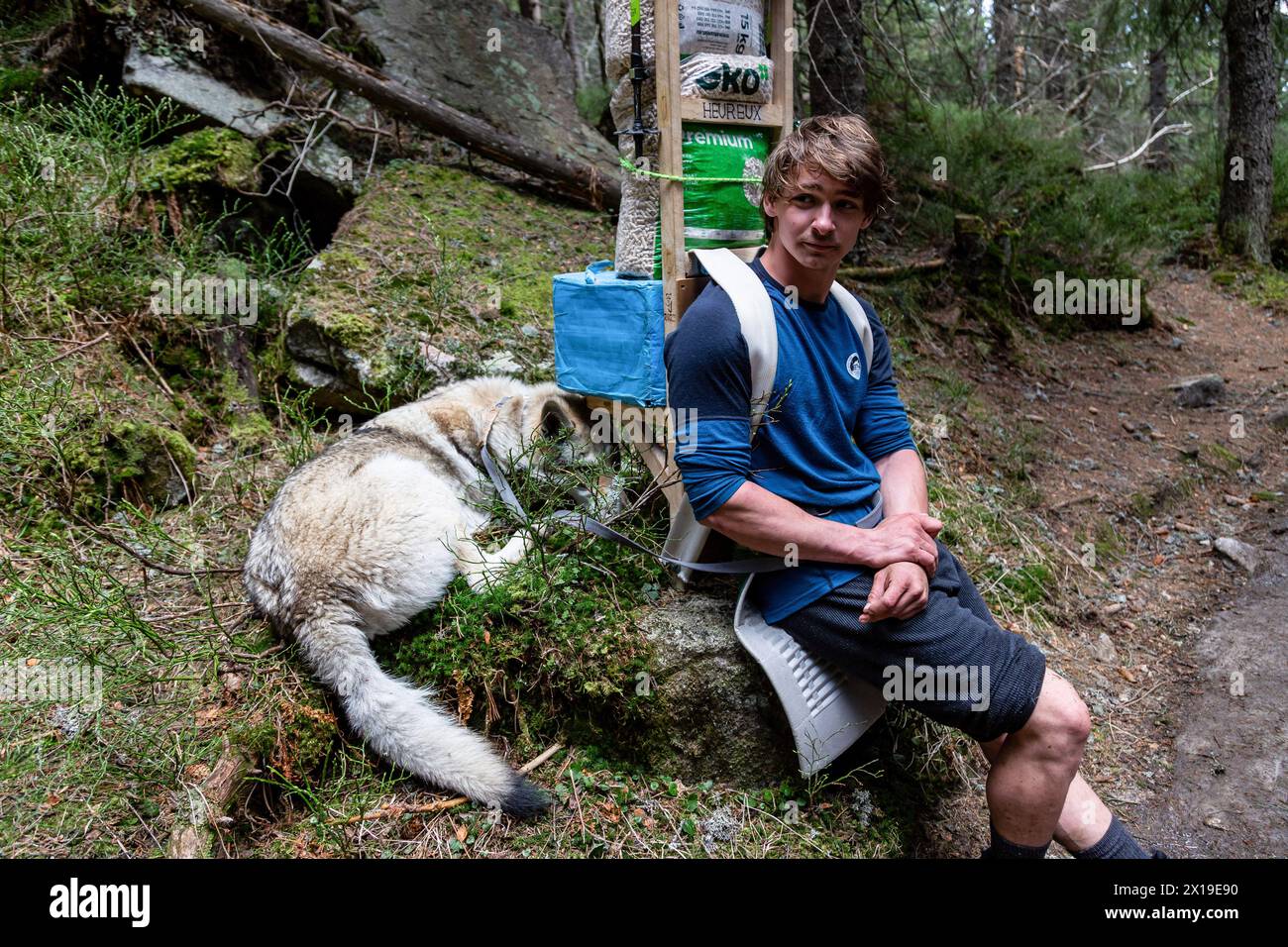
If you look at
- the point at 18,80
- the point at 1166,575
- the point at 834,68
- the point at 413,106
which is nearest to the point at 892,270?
the point at 834,68

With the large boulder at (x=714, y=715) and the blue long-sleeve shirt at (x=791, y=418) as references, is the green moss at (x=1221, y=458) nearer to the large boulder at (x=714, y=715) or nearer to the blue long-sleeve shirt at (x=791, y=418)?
the blue long-sleeve shirt at (x=791, y=418)

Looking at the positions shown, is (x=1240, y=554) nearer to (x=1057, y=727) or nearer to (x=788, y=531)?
(x=1057, y=727)

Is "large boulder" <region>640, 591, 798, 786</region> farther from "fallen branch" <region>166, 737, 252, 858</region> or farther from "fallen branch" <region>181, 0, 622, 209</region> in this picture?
"fallen branch" <region>181, 0, 622, 209</region>

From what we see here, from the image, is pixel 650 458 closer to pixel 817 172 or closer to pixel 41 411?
pixel 817 172

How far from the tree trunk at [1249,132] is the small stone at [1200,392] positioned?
3.86 metres

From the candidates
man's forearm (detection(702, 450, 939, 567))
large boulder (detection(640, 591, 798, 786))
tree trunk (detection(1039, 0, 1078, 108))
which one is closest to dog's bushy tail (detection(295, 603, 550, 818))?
large boulder (detection(640, 591, 798, 786))

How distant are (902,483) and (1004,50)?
10.4 m

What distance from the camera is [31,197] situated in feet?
14.3

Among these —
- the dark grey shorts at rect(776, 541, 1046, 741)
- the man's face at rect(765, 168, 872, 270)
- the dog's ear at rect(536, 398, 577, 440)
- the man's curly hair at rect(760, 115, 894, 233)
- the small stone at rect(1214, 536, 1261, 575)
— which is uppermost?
the man's curly hair at rect(760, 115, 894, 233)

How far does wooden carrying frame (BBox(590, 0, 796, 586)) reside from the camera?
108 inches

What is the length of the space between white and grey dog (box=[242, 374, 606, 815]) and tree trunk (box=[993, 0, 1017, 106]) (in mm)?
5866

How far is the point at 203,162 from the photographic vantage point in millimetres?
5234
